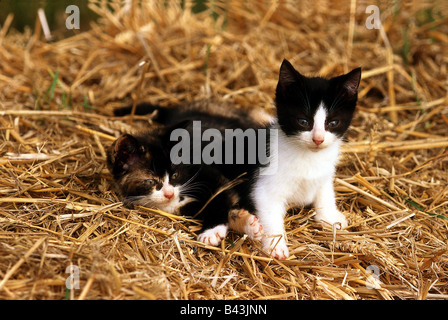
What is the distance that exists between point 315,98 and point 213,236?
3.26 ft

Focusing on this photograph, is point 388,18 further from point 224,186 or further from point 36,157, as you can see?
point 36,157

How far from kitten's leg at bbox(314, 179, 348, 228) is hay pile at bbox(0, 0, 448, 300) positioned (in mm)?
70

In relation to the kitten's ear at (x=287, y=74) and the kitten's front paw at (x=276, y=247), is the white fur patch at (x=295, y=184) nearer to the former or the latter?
the kitten's front paw at (x=276, y=247)

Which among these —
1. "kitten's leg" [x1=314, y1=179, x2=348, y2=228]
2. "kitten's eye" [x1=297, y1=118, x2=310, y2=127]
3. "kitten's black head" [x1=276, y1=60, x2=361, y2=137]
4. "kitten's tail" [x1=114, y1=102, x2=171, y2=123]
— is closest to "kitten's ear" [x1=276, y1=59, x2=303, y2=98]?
"kitten's black head" [x1=276, y1=60, x2=361, y2=137]

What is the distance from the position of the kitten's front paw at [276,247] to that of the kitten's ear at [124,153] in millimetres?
943

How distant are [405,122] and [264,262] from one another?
2.09m

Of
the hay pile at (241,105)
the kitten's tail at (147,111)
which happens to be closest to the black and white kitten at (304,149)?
the hay pile at (241,105)

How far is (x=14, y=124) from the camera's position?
3289mm

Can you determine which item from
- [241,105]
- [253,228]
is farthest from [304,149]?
[241,105]

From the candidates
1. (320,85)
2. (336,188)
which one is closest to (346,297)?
(336,188)

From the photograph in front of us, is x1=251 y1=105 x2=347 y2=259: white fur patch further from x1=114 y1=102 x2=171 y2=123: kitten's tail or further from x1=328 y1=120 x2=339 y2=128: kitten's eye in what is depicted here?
x1=114 y1=102 x2=171 y2=123: kitten's tail

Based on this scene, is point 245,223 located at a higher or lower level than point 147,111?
lower

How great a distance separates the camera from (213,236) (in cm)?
250

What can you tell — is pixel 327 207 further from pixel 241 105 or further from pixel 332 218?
pixel 241 105
